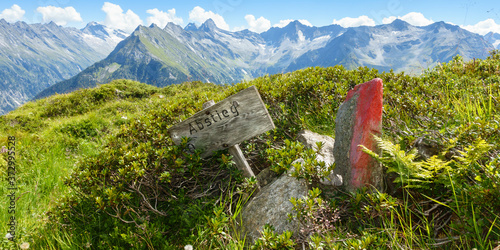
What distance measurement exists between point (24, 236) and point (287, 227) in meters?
3.97

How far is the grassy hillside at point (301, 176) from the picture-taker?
2.31m

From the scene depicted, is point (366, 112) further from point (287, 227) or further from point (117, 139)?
point (117, 139)

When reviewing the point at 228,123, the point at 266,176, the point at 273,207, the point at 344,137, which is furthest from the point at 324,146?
the point at 228,123

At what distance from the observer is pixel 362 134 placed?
3.00 meters

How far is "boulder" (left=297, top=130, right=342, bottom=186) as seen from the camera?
323 cm

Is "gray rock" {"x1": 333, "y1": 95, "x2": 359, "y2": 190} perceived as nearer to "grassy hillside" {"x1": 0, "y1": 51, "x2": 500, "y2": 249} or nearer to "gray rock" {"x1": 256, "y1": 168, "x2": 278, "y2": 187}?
"grassy hillside" {"x1": 0, "y1": 51, "x2": 500, "y2": 249}

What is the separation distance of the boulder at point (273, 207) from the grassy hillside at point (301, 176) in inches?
7.5

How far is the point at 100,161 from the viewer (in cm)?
412

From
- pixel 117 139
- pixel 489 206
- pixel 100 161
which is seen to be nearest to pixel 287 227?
pixel 489 206

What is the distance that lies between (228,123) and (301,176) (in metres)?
1.31

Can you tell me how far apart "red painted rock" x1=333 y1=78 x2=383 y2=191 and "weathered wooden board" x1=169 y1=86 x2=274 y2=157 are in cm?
110

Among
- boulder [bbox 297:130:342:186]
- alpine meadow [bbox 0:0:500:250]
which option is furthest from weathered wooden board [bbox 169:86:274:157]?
boulder [bbox 297:130:342:186]

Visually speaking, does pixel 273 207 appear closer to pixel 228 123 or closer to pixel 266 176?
pixel 266 176

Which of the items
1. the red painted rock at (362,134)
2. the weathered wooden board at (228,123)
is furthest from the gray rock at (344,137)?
the weathered wooden board at (228,123)
